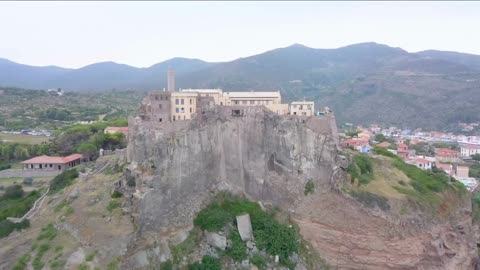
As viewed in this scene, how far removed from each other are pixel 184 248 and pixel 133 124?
8998 millimetres

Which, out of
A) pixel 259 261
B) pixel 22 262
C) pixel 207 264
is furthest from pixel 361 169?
pixel 22 262

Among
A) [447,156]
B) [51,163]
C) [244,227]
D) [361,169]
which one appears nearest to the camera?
[244,227]

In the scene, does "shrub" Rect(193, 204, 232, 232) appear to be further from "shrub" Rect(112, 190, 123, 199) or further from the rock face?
"shrub" Rect(112, 190, 123, 199)

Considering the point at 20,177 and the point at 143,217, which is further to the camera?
the point at 20,177

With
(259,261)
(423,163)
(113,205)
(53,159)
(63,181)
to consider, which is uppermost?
(53,159)

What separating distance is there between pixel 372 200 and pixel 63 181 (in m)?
22.9

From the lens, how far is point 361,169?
3366cm

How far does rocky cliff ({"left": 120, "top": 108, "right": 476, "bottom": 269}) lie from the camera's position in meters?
29.0

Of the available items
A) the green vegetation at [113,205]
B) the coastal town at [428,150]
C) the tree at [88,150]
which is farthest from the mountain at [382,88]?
the green vegetation at [113,205]

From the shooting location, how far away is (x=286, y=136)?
31.5 metres

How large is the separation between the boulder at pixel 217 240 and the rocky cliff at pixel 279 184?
1.69 m

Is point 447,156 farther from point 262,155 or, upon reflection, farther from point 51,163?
point 51,163

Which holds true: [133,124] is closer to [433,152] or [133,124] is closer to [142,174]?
[142,174]

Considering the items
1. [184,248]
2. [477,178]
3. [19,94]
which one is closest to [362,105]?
[477,178]
